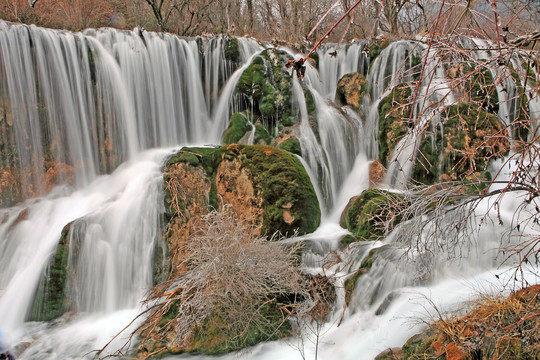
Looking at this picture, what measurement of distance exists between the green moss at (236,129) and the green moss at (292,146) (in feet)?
3.63

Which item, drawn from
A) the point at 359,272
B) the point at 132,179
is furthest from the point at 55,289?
the point at 359,272

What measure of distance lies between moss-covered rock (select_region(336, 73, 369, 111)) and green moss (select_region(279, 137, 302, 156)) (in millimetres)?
2762

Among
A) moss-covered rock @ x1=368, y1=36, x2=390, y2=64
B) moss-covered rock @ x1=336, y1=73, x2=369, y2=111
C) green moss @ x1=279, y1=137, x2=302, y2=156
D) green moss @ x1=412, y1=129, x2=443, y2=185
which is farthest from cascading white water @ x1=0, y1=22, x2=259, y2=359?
green moss @ x1=412, y1=129, x2=443, y2=185

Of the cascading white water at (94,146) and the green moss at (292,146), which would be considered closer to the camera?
the cascading white water at (94,146)

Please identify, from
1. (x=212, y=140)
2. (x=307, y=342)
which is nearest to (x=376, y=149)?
(x=212, y=140)

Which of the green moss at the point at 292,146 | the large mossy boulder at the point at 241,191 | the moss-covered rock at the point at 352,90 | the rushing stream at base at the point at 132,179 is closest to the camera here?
the rushing stream at base at the point at 132,179

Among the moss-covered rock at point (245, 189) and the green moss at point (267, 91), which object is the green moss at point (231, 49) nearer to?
the green moss at point (267, 91)

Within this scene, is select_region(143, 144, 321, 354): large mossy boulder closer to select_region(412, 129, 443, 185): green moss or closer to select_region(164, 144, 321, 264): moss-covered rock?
select_region(164, 144, 321, 264): moss-covered rock

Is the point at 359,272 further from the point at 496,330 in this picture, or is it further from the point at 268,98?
the point at 268,98

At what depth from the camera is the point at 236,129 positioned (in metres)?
10.8

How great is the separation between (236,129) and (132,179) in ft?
9.91

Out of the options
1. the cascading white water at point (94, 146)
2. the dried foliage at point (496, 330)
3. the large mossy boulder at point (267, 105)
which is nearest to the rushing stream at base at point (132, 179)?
the cascading white water at point (94, 146)

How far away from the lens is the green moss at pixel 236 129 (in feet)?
35.1

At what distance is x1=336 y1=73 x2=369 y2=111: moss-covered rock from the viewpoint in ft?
40.2
